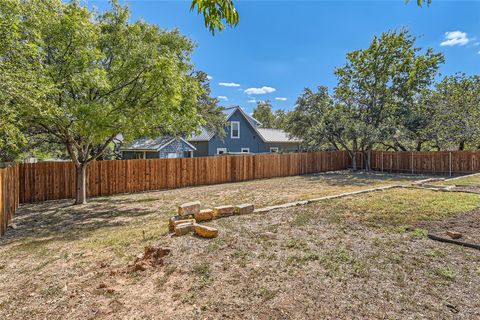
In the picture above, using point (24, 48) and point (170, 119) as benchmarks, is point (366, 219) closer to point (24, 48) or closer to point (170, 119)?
point (170, 119)

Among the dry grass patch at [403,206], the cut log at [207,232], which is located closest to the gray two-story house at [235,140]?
the dry grass patch at [403,206]

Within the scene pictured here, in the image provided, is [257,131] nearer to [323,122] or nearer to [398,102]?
[323,122]

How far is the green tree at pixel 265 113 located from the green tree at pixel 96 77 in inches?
1563

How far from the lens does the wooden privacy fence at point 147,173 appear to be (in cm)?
1012

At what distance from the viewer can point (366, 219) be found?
5.95 meters

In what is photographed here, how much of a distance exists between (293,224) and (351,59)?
18.3 metres

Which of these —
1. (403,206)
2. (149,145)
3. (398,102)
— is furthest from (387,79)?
(149,145)

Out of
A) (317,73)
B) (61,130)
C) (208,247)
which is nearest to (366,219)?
(208,247)

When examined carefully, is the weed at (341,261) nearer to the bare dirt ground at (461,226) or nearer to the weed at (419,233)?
the weed at (419,233)

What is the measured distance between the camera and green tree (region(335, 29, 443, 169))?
18.2 meters

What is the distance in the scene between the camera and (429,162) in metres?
17.5

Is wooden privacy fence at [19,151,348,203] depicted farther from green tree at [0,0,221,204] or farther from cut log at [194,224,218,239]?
cut log at [194,224,218,239]

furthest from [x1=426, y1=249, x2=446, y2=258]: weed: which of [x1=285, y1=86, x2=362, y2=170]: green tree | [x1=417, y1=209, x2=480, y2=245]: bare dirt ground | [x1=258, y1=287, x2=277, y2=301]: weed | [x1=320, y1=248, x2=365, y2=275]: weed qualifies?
[x1=285, y1=86, x2=362, y2=170]: green tree

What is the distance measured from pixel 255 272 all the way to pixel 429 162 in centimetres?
1853
